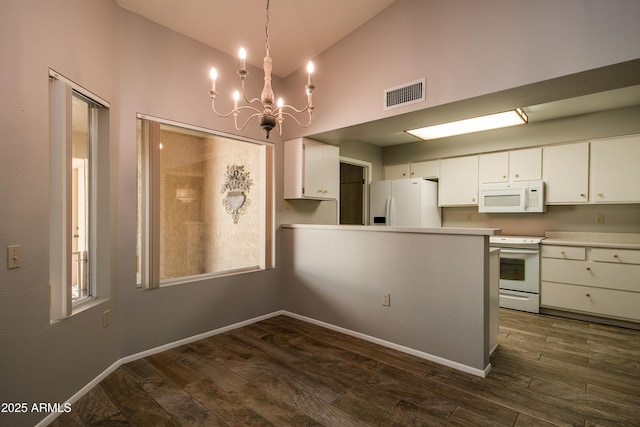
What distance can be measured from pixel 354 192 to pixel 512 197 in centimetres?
238

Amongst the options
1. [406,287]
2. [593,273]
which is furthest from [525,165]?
[406,287]

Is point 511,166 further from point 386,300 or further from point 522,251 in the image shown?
point 386,300

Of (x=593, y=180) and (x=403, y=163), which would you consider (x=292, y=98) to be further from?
(x=593, y=180)

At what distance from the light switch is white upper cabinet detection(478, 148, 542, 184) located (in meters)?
5.01

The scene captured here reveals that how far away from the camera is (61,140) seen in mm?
1979

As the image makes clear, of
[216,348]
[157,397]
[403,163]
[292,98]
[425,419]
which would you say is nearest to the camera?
[425,419]

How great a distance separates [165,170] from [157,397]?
1928 mm

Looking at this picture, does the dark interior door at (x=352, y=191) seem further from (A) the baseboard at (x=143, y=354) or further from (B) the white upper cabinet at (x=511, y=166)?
(A) the baseboard at (x=143, y=354)

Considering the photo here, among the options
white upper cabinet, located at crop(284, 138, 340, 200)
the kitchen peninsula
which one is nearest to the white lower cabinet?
the kitchen peninsula

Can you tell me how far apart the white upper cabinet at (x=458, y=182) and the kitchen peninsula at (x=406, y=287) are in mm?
2222

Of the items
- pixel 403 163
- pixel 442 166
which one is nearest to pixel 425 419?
pixel 442 166

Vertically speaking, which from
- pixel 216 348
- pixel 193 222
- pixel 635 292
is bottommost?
pixel 216 348

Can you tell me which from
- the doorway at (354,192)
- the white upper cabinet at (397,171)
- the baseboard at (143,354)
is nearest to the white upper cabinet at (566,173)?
the white upper cabinet at (397,171)

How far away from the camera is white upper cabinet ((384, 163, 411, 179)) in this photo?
550 centimetres
